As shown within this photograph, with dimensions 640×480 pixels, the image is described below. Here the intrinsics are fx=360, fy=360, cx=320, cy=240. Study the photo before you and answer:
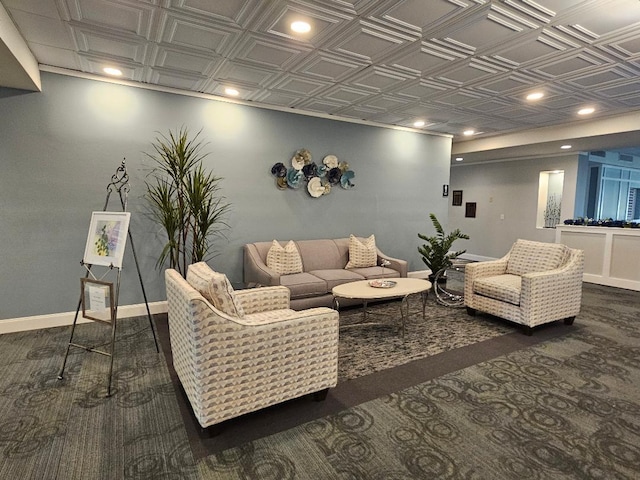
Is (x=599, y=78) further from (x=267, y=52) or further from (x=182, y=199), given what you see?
(x=182, y=199)

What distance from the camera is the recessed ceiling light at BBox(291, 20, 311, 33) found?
103 inches

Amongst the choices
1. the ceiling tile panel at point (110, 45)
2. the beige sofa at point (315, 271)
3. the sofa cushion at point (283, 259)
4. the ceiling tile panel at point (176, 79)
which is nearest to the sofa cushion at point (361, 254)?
the beige sofa at point (315, 271)

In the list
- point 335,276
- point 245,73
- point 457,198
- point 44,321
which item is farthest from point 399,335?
point 457,198

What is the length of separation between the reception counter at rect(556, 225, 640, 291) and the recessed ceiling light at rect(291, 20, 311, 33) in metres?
A: 6.12

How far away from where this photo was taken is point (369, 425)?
223cm

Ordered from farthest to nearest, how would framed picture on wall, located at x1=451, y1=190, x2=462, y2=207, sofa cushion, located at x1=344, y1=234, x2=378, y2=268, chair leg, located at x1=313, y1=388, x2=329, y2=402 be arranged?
framed picture on wall, located at x1=451, y1=190, x2=462, y2=207 < sofa cushion, located at x1=344, y1=234, x2=378, y2=268 < chair leg, located at x1=313, y1=388, x2=329, y2=402

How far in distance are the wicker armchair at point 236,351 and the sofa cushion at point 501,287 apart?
7.97ft

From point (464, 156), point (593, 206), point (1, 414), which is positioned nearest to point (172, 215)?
point (1, 414)

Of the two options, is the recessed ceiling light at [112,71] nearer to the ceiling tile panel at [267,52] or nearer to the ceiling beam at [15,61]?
the ceiling beam at [15,61]

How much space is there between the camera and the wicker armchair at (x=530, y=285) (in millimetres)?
3746

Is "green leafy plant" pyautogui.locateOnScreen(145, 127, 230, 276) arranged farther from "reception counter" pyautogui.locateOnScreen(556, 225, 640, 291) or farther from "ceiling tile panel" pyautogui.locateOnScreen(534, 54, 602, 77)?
"reception counter" pyautogui.locateOnScreen(556, 225, 640, 291)

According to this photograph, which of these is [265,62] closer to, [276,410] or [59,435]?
A: [276,410]

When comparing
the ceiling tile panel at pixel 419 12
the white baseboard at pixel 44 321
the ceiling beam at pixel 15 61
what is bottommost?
the white baseboard at pixel 44 321

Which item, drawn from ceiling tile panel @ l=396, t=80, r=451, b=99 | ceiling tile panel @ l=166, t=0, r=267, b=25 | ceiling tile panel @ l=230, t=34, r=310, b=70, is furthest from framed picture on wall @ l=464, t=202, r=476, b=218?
ceiling tile panel @ l=166, t=0, r=267, b=25
